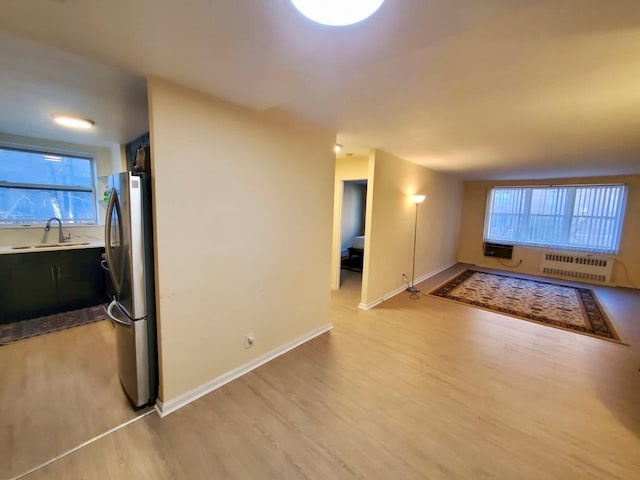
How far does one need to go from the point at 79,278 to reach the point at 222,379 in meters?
2.76

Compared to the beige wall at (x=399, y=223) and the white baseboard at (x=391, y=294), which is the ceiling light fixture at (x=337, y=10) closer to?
the beige wall at (x=399, y=223)

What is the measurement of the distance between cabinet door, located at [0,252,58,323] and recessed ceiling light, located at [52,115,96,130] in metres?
1.60

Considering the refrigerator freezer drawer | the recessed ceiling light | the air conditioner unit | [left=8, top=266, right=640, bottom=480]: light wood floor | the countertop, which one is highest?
the recessed ceiling light

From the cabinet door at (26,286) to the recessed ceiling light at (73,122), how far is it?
1.60m

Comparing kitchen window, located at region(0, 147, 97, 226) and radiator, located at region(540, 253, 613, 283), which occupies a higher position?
kitchen window, located at region(0, 147, 97, 226)

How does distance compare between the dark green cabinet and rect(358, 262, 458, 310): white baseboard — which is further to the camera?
rect(358, 262, 458, 310): white baseboard

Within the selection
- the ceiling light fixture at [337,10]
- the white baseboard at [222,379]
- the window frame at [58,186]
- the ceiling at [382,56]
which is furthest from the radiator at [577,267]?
the window frame at [58,186]

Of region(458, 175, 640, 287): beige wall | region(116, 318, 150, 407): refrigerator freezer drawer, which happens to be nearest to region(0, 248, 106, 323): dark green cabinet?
region(116, 318, 150, 407): refrigerator freezer drawer

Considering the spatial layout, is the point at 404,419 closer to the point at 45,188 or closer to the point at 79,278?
the point at 79,278

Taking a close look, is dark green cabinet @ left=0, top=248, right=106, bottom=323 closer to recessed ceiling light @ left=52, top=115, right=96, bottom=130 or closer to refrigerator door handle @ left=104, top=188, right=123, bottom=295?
recessed ceiling light @ left=52, top=115, right=96, bottom=130

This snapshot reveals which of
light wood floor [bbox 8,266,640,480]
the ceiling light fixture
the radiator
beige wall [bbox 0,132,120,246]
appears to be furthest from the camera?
the radiator

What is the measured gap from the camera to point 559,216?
20.3ft

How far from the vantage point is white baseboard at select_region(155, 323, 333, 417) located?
6.33 ft

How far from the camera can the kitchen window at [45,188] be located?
3.39 m
